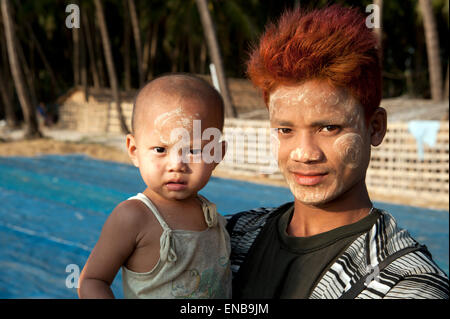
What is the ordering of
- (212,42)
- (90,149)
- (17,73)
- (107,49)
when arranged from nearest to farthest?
(212,42) → (90,149) → (17,73) → (107,49)

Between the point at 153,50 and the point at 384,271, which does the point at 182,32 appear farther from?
the point at 384,271

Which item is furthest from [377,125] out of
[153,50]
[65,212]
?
[153,50]

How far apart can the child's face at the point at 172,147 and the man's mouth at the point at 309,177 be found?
14.8 inches

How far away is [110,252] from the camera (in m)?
1.67

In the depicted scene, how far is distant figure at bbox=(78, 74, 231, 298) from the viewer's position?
1.76m

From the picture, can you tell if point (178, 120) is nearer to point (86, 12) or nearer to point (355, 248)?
point (355, 248)

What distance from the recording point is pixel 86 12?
94.6 ft

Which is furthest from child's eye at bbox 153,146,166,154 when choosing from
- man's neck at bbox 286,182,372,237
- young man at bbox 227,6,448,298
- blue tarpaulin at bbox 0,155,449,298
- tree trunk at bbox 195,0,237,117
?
tree trunk at bbox 195,0,237,117

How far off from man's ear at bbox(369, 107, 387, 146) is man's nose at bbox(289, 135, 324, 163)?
0.76 ft

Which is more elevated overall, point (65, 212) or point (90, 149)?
point (65, 212)

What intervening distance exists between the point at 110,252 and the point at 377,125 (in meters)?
1.00

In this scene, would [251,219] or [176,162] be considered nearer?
[176,162]

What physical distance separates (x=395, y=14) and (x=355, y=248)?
3124 centimetres

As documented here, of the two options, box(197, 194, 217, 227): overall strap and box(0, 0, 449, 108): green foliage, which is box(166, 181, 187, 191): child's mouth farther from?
box(0, 0, 449, 108): green foliage
